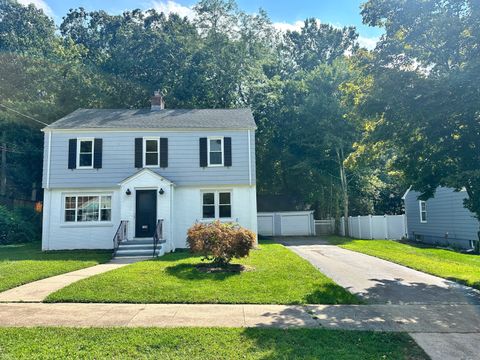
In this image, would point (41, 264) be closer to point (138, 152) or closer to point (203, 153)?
point (138, 152)

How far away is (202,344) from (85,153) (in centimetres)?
1413

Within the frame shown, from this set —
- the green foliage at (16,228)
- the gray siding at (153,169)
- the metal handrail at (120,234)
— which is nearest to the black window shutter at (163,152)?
the gray siding at (153,169)

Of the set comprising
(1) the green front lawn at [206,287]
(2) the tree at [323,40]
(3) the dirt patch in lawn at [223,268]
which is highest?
(2) the tree at [323,40]

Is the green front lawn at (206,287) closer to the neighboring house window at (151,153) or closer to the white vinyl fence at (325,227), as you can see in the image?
the neighboring house window at (151,153)

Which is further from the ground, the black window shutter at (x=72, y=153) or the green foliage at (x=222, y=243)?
the black window shutter at (x=72, y=153)

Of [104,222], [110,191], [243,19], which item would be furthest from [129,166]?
[243,19]

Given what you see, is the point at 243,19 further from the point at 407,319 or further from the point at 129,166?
the point at 407,319

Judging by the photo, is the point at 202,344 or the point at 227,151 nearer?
the point at 202,344

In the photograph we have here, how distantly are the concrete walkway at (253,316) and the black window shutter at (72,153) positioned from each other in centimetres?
1052

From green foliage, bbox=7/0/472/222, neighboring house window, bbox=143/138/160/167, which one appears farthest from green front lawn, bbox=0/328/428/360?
neighboring house window, bbox=143/138/160/167

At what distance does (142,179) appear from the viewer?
15789 mm

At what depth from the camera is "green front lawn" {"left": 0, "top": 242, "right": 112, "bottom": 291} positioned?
9234mm

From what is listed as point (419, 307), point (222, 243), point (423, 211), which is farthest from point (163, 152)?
point (423, 211)

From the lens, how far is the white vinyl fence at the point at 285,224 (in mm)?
25422
